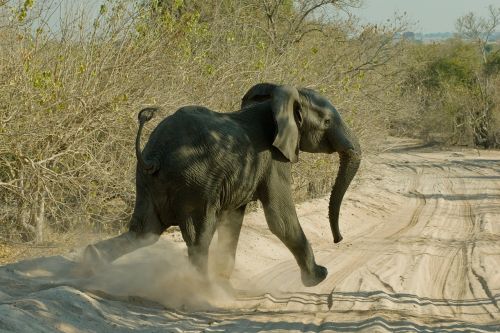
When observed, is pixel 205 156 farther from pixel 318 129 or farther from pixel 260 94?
pixel 318 129

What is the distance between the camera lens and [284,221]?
8.73m

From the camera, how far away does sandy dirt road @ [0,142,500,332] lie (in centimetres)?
717

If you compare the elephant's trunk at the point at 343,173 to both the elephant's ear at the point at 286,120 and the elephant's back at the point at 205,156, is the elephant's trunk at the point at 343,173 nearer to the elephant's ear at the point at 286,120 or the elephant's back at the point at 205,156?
the elephant's ear at the point at 286,120

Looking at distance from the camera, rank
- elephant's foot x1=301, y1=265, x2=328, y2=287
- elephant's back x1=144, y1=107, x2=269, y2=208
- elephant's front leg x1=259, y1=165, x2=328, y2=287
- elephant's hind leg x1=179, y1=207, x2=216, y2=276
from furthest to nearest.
→ 1. elephant's foot x1=301, y1=265, x2=328, y2=287
2. elephant's front leg x1=259, y1=165, x2=328, y2=287
3. elephant's hind leg x1=179, y1=207, x2=216, y2=276
4. elephant's back x1=144, y1=107, x2=269, y2=208

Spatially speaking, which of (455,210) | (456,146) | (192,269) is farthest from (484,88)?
(192,269)

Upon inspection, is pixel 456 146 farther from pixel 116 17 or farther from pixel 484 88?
pixel 116 17

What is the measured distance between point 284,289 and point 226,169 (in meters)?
1.86

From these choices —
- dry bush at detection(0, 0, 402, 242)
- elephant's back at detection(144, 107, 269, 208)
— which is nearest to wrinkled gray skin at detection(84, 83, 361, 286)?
elephant's back at detection(144, 107, 269, 208)

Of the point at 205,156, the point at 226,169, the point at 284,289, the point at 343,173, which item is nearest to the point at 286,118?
the point at 226,169

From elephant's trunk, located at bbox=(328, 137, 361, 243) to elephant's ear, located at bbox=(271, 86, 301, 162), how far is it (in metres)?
0.73

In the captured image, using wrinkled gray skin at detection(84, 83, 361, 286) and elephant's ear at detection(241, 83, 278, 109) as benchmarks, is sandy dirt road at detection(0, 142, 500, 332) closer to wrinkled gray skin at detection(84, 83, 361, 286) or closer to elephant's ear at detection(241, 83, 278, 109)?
wrinkled gray skin at detection(84, 83, 361, 286)

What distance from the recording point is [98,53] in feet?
37.5

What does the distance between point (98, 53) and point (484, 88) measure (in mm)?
31019

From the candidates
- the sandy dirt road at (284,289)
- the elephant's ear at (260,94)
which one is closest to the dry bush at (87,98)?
the sandy dirt road at (284,289)
